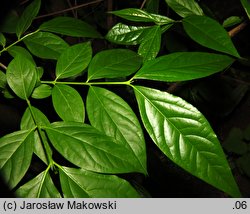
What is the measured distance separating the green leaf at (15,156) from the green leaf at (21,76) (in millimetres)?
97

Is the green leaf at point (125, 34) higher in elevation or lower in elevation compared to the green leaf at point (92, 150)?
higher

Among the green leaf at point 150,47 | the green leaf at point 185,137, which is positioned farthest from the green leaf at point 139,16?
the green leaf at point 185,137

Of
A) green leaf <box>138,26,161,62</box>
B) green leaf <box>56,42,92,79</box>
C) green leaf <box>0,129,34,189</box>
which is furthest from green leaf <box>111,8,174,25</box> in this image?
green leaf <box>0,129,34,189</box>

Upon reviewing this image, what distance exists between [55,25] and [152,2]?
0.38m

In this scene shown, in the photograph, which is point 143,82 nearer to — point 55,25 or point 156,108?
point 55,25

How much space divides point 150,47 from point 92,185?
1.19 ft

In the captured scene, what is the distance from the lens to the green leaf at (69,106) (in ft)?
1.71

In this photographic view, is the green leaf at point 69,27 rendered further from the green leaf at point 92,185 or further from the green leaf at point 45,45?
the green leaf at point 92,185

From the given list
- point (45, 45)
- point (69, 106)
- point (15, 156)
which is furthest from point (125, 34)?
point (15, 156)

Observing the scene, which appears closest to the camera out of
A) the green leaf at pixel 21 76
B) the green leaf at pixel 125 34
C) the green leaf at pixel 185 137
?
the green leaf at pixel 185 137

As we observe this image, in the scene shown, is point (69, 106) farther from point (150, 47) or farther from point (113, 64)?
point (150, 47)

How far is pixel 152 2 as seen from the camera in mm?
920

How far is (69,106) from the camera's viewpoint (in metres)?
0.53

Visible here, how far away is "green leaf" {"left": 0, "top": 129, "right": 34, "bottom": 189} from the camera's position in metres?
0.45
